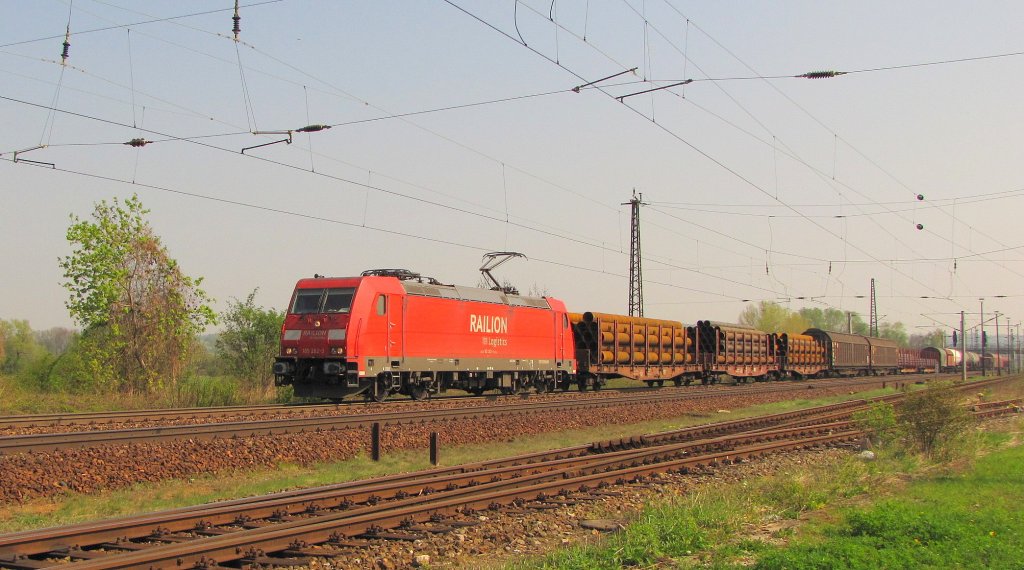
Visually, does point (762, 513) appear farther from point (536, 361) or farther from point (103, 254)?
point (103, 254)

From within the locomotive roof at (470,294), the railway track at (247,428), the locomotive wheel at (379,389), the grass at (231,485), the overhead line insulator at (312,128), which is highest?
the overhead line insulator at (312,128)

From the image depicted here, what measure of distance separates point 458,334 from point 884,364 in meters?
54.0

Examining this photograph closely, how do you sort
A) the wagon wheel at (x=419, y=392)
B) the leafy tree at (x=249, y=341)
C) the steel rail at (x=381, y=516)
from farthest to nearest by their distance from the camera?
the leafy tree at (x=249, y=341)
the wagon wheel at (x=419, y=392)
the steel rail at (x=381, y=516)

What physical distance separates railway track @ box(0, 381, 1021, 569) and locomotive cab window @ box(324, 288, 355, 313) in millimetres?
10023

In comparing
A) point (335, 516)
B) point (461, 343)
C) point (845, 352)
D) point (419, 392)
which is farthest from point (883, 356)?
point (335, 516)

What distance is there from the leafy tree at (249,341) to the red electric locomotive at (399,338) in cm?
1206

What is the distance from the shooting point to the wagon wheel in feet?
88.3

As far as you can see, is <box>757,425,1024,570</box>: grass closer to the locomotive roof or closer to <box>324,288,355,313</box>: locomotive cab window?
<box>324,288,355,313</box>: locomotive cab window

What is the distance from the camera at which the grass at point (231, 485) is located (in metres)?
11.2

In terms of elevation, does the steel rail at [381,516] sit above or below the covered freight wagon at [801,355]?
below

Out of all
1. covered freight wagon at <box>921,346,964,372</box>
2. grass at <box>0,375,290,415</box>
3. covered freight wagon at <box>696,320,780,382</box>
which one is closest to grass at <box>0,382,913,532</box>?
grass at <box>0,375,290,415</box>

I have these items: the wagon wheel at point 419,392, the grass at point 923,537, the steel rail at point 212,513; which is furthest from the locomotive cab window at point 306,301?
the grass at point 923,537

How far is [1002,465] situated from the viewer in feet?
46.3

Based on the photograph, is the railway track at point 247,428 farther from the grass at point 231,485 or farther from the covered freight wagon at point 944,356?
the covered freight wagon at point 944,356
